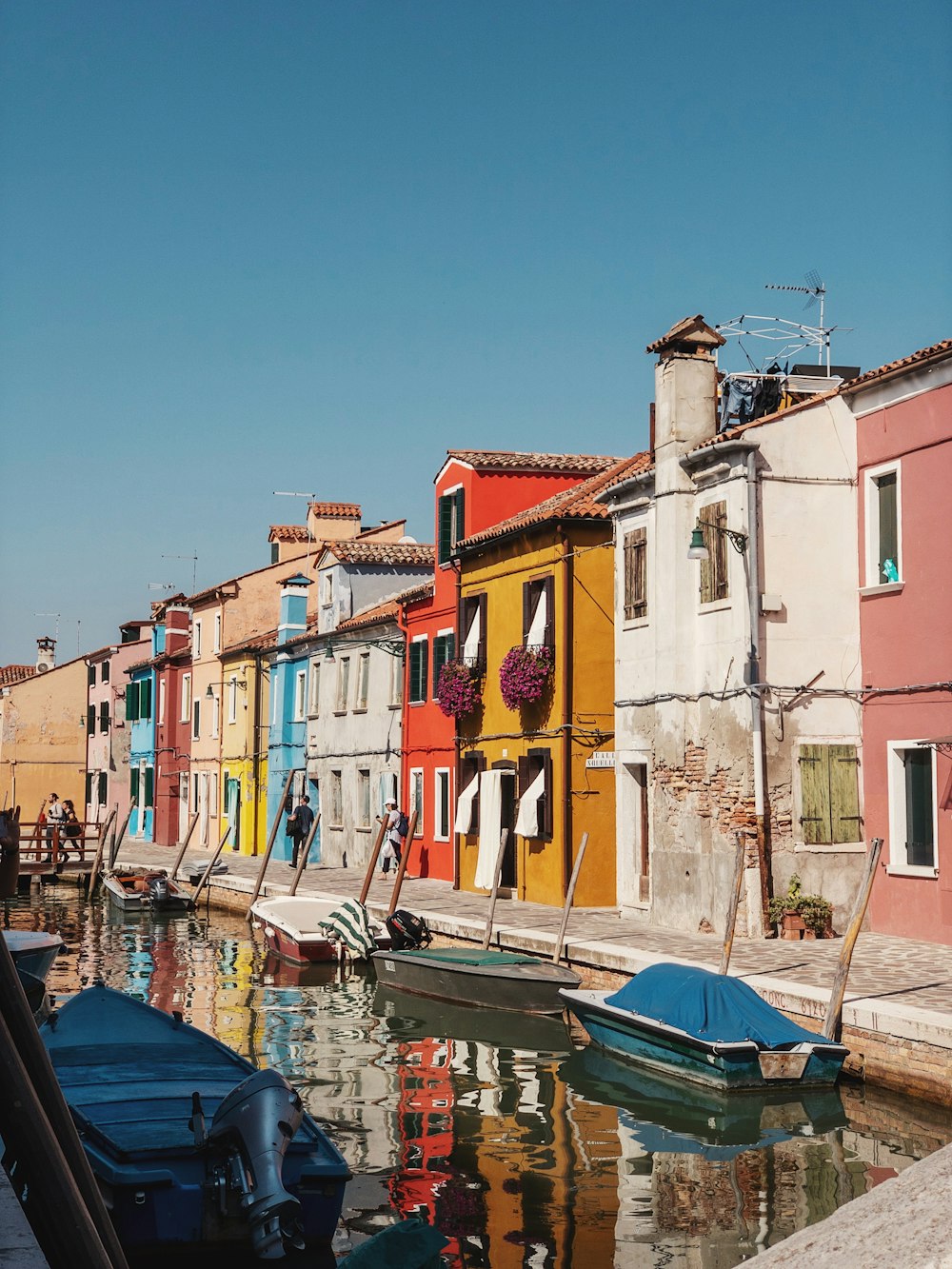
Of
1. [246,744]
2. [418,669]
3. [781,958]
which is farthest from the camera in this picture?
[246,744]

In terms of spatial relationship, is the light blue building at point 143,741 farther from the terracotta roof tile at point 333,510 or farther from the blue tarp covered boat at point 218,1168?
the blue tarp covered boat at point 218,1168

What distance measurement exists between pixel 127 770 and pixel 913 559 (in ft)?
147

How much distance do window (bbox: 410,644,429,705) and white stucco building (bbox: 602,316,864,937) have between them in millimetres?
11754

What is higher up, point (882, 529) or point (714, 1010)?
point (882, 529)

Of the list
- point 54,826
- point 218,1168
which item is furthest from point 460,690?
point 218,1168

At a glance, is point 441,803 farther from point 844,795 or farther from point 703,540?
point 844,795

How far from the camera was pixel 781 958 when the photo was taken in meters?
16.9


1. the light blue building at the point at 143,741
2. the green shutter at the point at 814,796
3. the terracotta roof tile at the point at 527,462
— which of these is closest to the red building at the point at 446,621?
the terracotta roof tile at the point at 527,462

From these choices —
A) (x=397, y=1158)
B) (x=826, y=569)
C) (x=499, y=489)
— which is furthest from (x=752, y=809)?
(x=499, y=489)

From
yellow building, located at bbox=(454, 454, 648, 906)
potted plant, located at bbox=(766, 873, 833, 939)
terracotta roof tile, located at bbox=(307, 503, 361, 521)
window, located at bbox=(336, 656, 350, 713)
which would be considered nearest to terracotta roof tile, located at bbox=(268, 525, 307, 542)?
terracotta roof tile, located at bbox=(307, 503, 361, 521)

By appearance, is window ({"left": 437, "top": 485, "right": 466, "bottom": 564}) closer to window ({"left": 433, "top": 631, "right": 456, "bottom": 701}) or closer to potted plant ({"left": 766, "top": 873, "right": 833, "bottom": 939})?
window ({"left": 433, "top": 631, "right": 456, "bottom": 701})

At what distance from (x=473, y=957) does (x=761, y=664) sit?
17.9 feet

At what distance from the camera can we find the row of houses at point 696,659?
741 inches

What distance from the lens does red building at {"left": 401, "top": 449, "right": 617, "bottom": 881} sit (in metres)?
30.0
